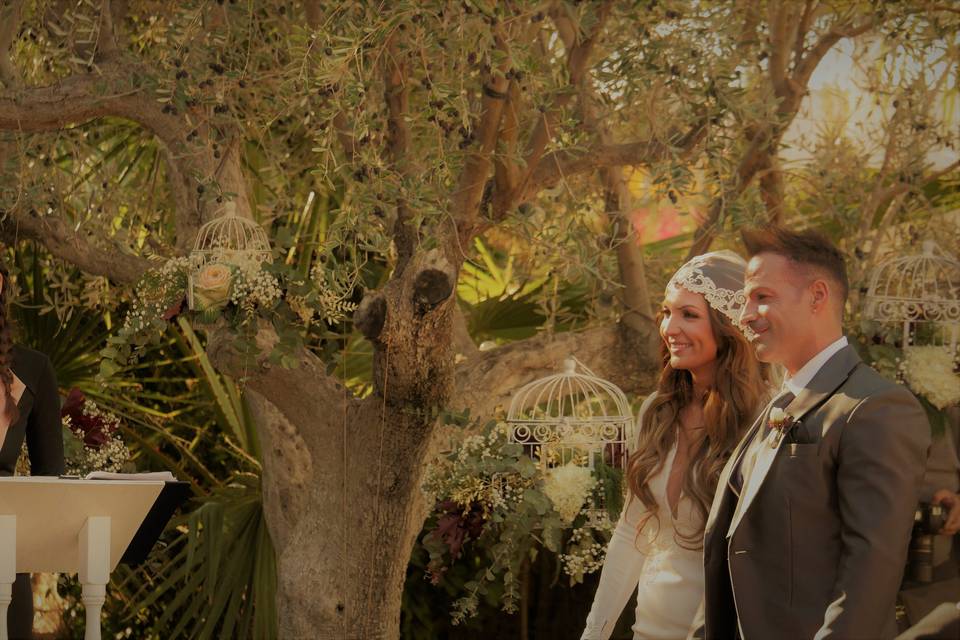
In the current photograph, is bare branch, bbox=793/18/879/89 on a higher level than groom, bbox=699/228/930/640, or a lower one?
higher

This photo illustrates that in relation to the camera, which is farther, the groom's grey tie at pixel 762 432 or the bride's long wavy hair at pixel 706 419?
the bride's long wavy hair at pixel 706 419

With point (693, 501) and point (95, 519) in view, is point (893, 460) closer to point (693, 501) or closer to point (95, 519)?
point (693, 501)

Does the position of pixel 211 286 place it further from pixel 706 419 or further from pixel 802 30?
pixel 802 30

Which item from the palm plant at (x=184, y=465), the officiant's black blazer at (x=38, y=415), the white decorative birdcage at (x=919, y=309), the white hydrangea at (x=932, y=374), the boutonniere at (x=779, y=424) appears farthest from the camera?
the palm plant at (x=184, y=465)

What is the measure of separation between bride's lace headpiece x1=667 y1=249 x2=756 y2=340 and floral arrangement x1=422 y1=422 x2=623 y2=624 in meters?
1.11

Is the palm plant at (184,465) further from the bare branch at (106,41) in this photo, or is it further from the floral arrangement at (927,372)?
the floral arrangement at (927,372)

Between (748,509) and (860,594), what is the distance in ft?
0.92

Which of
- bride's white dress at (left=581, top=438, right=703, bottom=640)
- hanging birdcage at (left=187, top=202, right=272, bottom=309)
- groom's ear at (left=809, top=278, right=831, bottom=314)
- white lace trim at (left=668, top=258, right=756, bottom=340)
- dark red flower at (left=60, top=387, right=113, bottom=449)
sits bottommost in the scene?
bride's white dress at (left=581, top=438, right=703, bottom=640)

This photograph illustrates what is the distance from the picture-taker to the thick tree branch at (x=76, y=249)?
451 centimetres

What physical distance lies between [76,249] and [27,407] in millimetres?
894

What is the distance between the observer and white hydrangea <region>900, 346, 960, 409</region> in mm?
4398

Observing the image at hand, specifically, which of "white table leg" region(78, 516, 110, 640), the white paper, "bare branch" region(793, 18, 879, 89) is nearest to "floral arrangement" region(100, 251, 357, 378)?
the white paper

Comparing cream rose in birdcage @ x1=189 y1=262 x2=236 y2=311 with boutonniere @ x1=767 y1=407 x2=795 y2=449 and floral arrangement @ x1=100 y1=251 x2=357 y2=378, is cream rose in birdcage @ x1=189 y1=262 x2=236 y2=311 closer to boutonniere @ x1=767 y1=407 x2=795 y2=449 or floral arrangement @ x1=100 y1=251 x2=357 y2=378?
floral arrangement @ x1=100 y1=251 x2=357 y2=378

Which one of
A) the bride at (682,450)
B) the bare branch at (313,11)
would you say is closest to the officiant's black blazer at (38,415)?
the bare branch at (313,11)
